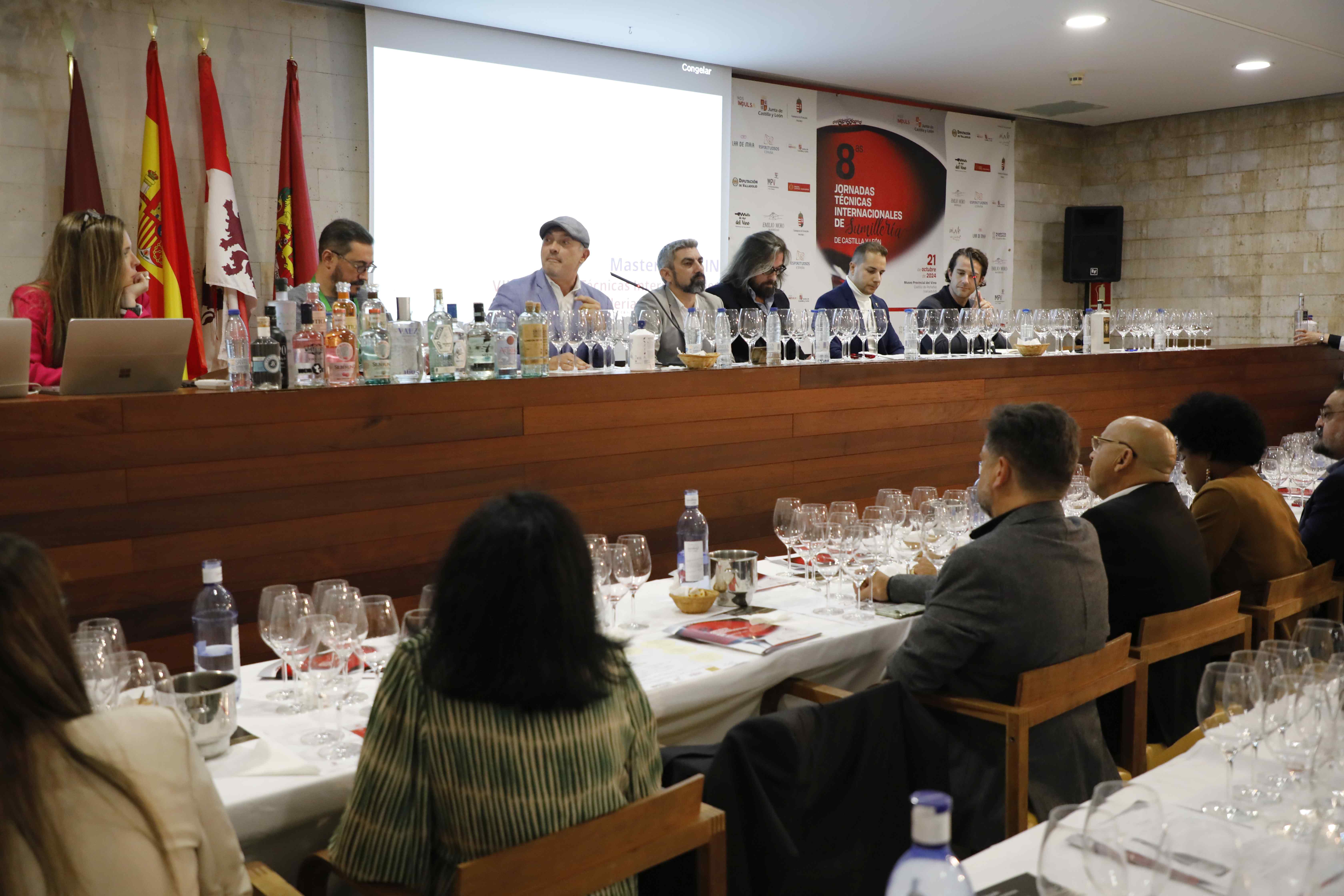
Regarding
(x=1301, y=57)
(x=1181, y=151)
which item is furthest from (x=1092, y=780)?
(x=1181, y=151)

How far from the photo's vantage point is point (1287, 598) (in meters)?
3.25

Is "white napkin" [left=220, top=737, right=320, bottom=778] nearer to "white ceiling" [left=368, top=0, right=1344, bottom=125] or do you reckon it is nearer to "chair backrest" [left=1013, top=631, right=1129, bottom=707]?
"chair backrest" [left=1013, top=631, right=1129, bottom=707]

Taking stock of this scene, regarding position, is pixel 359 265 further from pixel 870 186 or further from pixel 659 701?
pixel 870 186

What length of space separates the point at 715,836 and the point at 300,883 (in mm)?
650

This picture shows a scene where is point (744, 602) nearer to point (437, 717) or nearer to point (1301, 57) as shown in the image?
point (437, 717)

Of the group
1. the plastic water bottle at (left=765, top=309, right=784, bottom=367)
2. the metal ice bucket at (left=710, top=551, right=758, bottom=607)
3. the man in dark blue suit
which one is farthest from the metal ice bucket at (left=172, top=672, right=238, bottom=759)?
the man in dark blue suit

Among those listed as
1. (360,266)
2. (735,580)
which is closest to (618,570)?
(735,580)

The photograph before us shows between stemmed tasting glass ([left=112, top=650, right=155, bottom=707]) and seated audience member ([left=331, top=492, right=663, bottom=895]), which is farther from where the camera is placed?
stemmed tasting glass ([left=112, top=650, right=155, bottom=707])

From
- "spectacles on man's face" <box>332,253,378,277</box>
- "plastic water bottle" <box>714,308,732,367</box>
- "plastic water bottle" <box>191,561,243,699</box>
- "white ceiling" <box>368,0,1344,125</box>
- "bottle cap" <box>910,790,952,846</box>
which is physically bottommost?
"plastic water bottle" <box>191,561,243,699</box>

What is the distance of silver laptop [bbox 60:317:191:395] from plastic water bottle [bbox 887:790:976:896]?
2.18 m

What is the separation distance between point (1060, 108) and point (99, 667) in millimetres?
9354

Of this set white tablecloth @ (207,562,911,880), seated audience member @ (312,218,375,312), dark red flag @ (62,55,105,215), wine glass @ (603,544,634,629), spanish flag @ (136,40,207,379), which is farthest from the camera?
spanish flag @ (136,40,207,379)

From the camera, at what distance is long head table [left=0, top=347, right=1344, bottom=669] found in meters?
2.53

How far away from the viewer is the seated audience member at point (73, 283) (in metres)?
3.22
